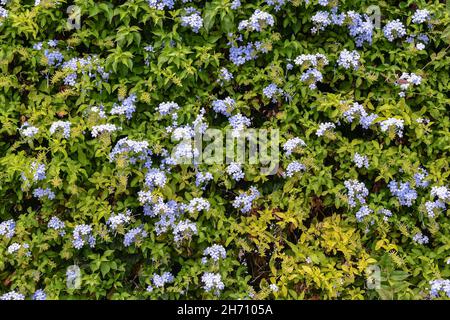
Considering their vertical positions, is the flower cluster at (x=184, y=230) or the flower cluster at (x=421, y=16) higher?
the flower cluster at (x=421, y=16)

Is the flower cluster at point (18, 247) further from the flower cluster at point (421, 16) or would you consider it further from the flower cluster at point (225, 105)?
the flower cluster at point (421, 16)

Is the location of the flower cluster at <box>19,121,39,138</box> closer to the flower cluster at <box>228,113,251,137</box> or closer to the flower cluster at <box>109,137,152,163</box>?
the flower cluster at <box>109,137,152,163</box>

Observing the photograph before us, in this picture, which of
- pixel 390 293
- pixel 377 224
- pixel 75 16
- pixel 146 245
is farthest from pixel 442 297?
pixel 75 16

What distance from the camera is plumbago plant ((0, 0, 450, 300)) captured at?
10.7 feet

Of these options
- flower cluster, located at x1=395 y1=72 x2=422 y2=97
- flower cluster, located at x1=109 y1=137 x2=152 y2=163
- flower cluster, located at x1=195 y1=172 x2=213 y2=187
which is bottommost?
flower cluster, located at x1=195 y1=172 x2=213 y2=187

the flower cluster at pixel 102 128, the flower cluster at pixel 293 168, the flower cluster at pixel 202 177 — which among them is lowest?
the flower cluster at pixel 202 177

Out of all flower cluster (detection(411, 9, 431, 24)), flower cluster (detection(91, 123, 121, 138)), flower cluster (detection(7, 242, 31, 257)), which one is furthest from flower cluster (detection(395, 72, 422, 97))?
flower cluster (detection(7, 242, 31, 257))

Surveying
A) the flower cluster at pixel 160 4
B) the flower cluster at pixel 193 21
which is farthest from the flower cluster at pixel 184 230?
the flower cluster at pixel 160 4

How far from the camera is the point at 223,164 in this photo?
333 centimetres

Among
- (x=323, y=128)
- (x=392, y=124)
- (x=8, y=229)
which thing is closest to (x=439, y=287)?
(x=392, y=124)

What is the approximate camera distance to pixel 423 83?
357 centimetres

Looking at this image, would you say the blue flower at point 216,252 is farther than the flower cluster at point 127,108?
No

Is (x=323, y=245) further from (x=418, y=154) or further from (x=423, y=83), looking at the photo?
(x=423, y=83)

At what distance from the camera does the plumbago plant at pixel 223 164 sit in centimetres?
325
